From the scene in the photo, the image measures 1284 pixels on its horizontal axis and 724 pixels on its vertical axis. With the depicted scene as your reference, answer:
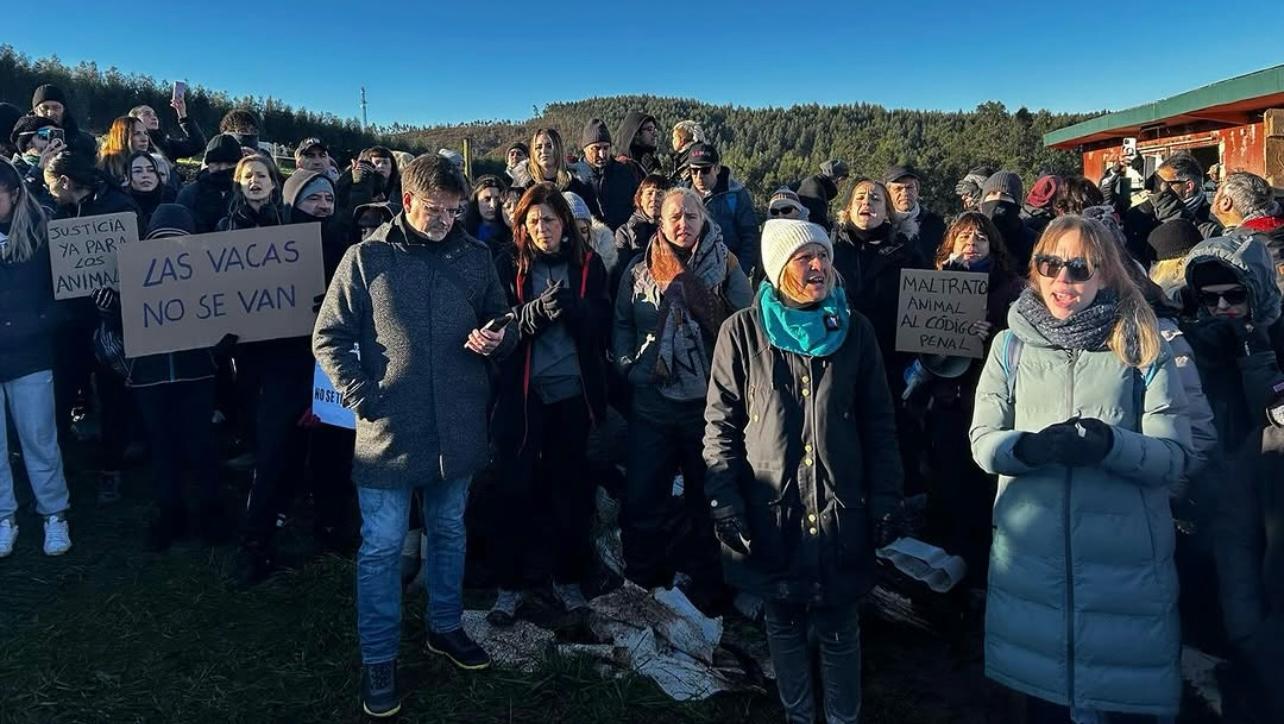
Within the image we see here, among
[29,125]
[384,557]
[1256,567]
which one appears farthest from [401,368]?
[29,125]

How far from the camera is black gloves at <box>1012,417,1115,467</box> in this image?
2570mm

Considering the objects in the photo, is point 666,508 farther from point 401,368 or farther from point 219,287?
point 219,287

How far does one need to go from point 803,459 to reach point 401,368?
1712 millimetres

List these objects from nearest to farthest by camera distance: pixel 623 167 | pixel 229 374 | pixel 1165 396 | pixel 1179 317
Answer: pixel 1165 396 < pixel 1179 317 < pixel 229 374 < pixel 623 167

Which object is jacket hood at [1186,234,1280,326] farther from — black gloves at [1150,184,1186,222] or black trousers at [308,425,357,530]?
black trousers at [308,425,357,530]

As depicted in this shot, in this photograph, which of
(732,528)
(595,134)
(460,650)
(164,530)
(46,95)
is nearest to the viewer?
(732,528)

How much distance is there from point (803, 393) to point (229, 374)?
4901 millimetres

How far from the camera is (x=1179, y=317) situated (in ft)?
11.1

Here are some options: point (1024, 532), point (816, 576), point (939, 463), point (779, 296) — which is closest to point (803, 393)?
point (779, 296)

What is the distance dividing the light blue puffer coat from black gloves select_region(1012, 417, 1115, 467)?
0.06m

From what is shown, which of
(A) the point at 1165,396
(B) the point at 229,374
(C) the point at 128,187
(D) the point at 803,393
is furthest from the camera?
(B) the point at 229,374

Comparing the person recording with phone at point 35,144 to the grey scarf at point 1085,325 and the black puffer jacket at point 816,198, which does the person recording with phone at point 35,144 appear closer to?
the black puffer jacket at point 816,198

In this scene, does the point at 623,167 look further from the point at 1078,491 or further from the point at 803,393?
the point at 1078,491

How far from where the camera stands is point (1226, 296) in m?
3.21
